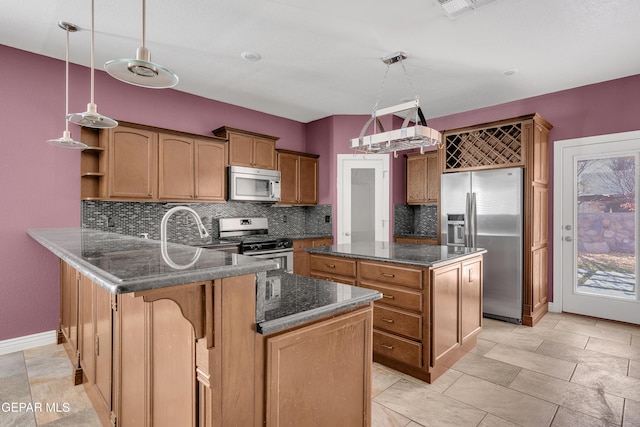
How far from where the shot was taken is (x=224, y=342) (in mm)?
1073

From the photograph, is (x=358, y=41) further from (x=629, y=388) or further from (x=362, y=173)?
(x=629, y=388)

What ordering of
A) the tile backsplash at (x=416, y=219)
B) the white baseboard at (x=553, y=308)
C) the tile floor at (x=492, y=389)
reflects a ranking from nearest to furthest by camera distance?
1. the tile floor at (x=492, y=389)
2. the white baseboard at (x=553, y=308)
3. the tile backsplash at (x=416, y=219)

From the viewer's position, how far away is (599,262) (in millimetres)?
4051

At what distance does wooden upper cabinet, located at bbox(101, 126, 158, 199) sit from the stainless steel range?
119cm

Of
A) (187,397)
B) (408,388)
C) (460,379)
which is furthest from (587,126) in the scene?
(187,397)

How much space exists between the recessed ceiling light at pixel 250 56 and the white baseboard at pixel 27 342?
3325 millimetres

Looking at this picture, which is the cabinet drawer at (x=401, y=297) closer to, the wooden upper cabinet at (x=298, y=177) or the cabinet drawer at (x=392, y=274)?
the cabinet drawer at (x=392, y=274)

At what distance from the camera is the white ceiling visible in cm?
256

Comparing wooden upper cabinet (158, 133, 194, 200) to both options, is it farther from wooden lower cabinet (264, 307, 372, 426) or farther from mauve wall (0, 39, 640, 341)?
wooden lower cabinet (264, 307, 372, 426)

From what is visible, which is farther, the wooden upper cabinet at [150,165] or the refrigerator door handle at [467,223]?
the refrigerator door handle at [467,223]

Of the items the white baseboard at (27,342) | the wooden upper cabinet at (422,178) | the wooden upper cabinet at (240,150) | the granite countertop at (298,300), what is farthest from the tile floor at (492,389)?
the wooden upper cabinet at (240,150)

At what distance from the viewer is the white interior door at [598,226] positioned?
3836 millimetres

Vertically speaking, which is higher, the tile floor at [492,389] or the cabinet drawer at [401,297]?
the cabinet drawer at [401,297]

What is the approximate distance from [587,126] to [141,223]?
5448 millimetres
